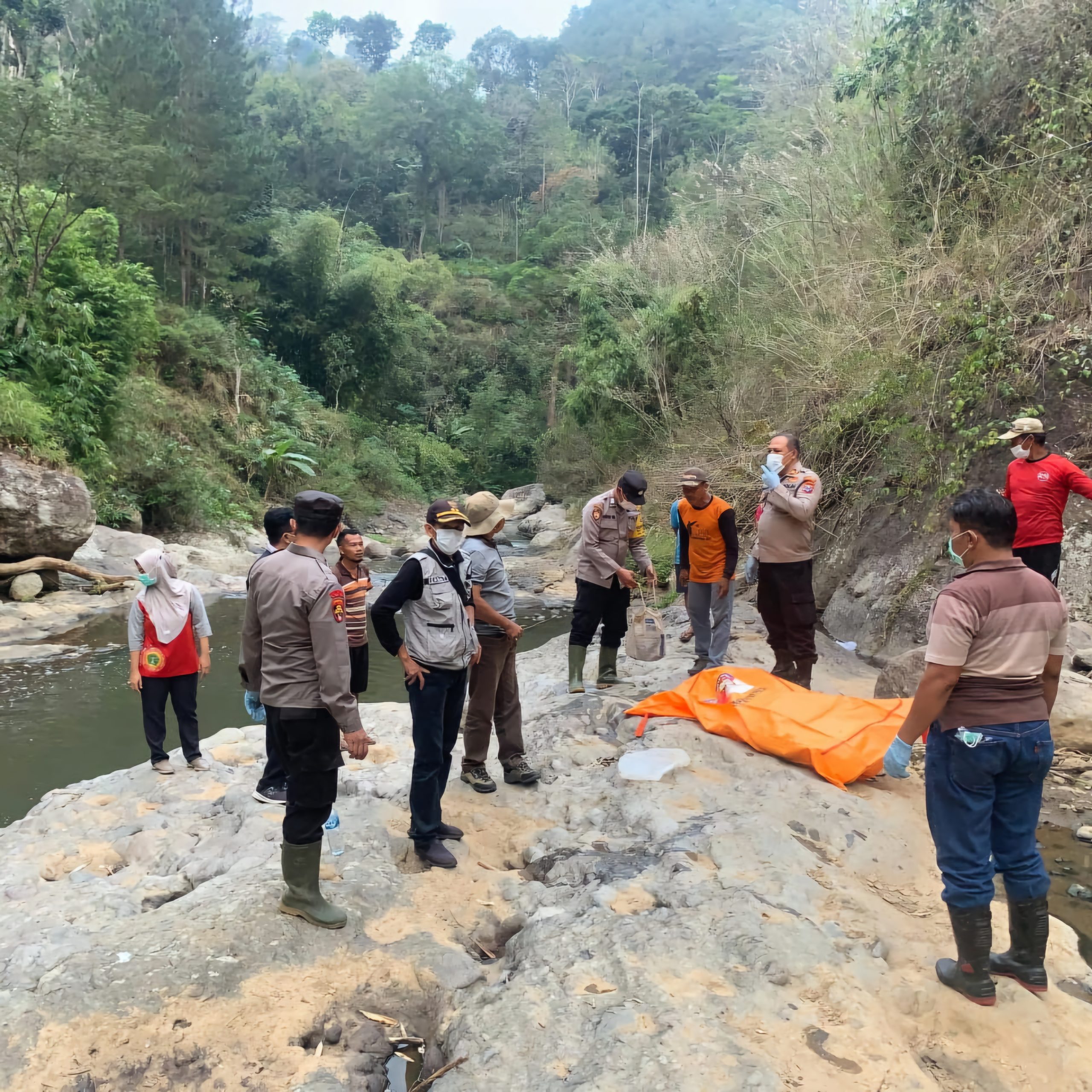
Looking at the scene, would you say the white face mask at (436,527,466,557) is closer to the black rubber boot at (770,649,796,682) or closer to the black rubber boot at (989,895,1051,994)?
the black rubber boot at (989,895,1051,994)

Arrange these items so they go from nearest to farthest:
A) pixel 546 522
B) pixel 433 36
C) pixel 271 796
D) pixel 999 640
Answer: pixel 999 640, pixel 271 796, pixel 546 522, pixel 433 36

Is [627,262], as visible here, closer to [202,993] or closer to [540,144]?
[202,993]

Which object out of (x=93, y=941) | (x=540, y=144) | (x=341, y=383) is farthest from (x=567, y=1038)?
(x=540, y=144)

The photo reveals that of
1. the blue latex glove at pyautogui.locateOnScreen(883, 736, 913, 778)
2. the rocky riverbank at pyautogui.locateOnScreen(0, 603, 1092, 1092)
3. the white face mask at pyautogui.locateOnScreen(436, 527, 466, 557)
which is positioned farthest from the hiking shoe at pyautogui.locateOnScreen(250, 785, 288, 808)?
the blue latex glove at pyautogui.locateOnScreen(883, 736, 913, 778)

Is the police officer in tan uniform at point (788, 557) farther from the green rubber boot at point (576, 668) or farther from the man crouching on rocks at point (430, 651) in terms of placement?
the man crouching on rocks at point (430, 651)

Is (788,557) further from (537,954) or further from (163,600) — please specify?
(163,600)

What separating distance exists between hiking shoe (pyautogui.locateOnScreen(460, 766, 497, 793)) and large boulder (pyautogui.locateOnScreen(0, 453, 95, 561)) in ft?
32.5

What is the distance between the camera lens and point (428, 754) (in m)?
3.61

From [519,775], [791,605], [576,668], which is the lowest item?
[519,775]

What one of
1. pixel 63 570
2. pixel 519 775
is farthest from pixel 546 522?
pixel 519 775

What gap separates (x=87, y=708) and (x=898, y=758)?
290 inches

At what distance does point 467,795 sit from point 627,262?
16.3 meters

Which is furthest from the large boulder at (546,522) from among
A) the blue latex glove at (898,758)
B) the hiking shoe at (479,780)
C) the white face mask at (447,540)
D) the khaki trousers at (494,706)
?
the blue latex glove at (898,758)

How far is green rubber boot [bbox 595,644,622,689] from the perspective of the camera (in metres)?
6.22
